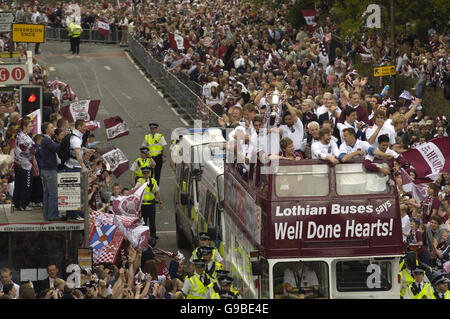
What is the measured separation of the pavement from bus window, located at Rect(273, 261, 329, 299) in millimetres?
9205

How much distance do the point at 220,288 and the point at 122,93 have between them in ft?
91.7

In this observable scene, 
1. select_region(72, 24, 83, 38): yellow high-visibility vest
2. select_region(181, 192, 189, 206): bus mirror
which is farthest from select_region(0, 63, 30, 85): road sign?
select_region(72, 24, 83, 38): yellow high-visibility vest

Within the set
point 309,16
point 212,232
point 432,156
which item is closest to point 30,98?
point 212,232

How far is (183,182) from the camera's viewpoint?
21.2m

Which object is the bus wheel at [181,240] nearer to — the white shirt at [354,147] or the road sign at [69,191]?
the road sign at [69,191]

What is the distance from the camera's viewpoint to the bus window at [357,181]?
1279 centimetres

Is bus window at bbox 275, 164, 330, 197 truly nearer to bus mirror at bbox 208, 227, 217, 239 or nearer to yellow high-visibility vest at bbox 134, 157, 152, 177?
bus mirror at bbox 208, 227, 217, 239

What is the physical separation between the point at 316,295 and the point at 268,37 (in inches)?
1200

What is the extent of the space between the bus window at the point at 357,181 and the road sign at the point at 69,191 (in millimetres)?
4253

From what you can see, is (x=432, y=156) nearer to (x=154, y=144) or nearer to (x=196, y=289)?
(x=196, y=289)

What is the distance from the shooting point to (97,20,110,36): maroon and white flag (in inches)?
2010

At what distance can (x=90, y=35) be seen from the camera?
2125 inches
